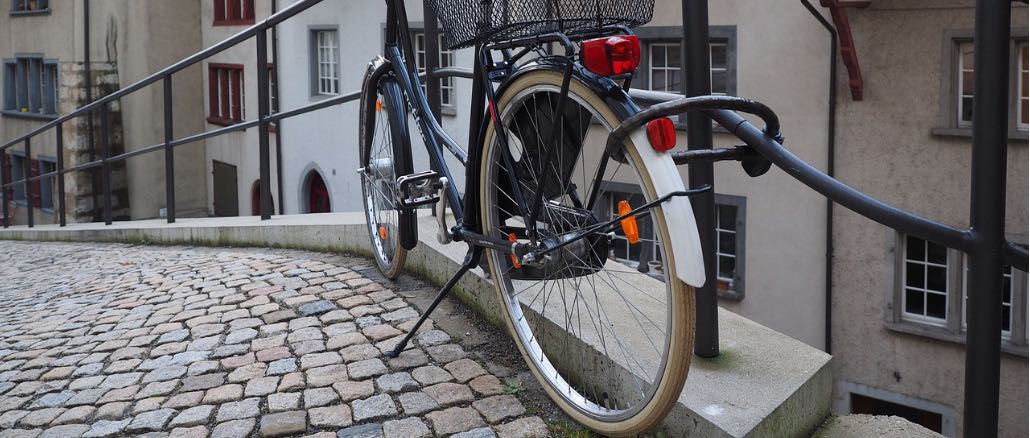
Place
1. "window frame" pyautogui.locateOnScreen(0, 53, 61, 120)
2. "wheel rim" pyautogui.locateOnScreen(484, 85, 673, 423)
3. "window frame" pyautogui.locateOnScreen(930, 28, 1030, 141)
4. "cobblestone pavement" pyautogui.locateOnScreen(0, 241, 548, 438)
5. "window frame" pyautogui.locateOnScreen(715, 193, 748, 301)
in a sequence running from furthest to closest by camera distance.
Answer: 1. "window frame" pyautogui.locateOnScreen(0, 53, 61, 120)
2. "window frame" pyautogui.locateOnScreen(715, 193, 748, 301)
3. "window frame" pyautogui.locateOnScreen(930, 28, 1030, 141)
4. "cobblestone pavement" pyautogui.locateOnScreen(0, 241, 548, 438)
5. "wheel rim" pyautogui.locateOnScreen(484, 85, 673, 423)

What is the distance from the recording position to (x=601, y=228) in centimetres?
247

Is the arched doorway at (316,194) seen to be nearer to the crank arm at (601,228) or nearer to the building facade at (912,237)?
the building facade at (912,237)

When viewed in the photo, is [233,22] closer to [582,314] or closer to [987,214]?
[582,314]

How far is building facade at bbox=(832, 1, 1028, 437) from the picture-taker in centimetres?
1392

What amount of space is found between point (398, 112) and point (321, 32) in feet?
70.4

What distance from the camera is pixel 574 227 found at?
8.71 feet

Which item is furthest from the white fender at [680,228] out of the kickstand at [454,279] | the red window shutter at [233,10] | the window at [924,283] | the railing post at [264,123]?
the red window shutter at [233,10]

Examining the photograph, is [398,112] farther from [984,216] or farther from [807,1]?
[807,1]

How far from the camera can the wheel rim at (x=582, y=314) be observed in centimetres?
261

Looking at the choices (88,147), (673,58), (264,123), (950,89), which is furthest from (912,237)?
(88,147)

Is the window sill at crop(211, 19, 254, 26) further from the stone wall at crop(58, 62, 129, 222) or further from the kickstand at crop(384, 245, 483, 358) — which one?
the kickstand at crop(384, 245, 483, 358)

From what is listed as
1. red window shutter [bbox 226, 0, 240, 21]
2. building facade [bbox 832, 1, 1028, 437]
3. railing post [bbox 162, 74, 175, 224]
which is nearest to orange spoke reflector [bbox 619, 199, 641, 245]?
railing post [bbox 162, 74, 175, 224]

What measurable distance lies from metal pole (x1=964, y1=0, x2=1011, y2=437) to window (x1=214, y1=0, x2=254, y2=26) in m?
25.8

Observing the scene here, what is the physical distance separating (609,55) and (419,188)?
134 centimetres
